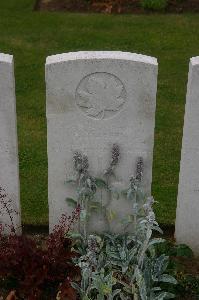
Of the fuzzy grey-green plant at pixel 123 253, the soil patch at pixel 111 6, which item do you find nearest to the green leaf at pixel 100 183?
the fuzzy grey-green plant at pixel 123 253

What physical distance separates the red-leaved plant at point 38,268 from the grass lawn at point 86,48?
0.97 m

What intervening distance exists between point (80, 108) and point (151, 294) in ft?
4.98

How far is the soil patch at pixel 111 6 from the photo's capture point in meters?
10.6

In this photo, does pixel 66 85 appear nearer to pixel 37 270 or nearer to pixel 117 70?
pixel 117 70

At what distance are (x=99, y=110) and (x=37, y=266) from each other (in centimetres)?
130

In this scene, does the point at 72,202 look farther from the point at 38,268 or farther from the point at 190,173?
the point at 190,173

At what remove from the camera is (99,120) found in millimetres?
4805

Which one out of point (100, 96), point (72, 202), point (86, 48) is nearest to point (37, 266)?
point (72, 202)

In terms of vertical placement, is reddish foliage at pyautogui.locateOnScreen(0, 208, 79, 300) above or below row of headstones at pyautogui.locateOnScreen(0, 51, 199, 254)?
below

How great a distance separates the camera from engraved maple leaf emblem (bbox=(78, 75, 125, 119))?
465 centimetres

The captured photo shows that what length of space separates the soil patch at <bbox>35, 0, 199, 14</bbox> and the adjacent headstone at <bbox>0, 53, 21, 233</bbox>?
6.11 meters

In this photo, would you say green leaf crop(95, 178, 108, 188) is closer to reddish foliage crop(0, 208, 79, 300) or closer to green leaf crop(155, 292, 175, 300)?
reddish foliage crop(0, 208, 79, 300)

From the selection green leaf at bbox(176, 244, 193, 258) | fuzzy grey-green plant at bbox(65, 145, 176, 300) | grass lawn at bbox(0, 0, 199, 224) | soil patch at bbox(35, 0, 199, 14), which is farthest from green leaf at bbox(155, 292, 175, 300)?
soil patch at bbox(35, 0, 199, 14)

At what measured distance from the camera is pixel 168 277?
4719 mm
